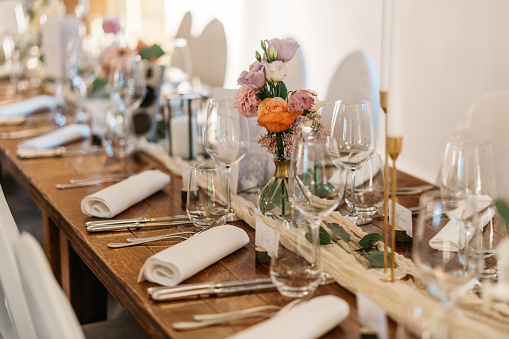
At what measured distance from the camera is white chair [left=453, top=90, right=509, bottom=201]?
201 cm

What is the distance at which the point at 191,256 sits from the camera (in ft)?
4.18

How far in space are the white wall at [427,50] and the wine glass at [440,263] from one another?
231 cm

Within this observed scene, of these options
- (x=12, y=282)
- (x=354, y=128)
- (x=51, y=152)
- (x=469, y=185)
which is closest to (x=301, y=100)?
(x=354, y=128)

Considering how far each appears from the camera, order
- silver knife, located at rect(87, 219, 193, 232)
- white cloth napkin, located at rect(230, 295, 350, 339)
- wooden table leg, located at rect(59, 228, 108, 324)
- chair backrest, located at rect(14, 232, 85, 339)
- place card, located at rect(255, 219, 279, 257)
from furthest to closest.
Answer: wooden table leg, located at rect(59, 228, 108, 324)
silver knife, located at rect(87, 219, 193, 232)
place card, located at rect(255, 219, 279, 257)
white cloth napkin, located at rect(230, 295, 350, 339)
chair backrest, located at rect(14, 232, 85, 339)

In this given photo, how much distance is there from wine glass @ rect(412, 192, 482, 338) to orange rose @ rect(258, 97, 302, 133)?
0.38 metres

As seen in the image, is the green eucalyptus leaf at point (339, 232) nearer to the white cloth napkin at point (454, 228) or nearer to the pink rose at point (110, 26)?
the white cloth napkin at point (454, 228)

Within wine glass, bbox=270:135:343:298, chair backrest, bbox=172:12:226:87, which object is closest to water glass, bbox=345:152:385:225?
wine glass, bbox=270:135:343:298

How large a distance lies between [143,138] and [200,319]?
4.75 feet

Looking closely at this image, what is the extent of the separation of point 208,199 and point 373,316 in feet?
2.02

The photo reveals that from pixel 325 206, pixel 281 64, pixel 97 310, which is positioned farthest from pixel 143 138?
pixel 325 206

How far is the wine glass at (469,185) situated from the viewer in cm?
119

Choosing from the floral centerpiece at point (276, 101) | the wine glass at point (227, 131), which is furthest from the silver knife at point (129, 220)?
the floral centerpiece at point (276, 101)

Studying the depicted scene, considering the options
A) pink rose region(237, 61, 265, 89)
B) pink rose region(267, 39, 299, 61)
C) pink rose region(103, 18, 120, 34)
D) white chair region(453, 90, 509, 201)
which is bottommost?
white chair region(453, 90, 509, 201)

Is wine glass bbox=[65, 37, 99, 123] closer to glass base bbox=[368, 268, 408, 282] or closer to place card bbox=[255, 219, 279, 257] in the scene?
place card bbox=[255, 219, 279, 257]
